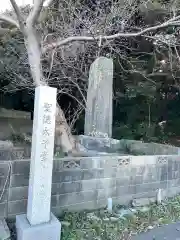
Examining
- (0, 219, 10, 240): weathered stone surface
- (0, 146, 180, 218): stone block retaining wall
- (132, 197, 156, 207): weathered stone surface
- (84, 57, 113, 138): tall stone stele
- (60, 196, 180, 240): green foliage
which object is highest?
(84, 57, 113, 138): tall stone stele

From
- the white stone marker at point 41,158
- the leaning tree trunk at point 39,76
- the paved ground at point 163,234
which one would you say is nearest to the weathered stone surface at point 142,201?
the paved ground at point 163,234

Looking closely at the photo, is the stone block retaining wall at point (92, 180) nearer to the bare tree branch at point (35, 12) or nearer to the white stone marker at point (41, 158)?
the white stone marker at point (41, 158)

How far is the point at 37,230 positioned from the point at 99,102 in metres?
3.95

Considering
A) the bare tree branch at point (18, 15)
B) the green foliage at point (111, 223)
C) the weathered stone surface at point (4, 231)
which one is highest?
the bare tree branch at point (18, 15)

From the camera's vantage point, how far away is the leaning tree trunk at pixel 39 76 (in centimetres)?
549

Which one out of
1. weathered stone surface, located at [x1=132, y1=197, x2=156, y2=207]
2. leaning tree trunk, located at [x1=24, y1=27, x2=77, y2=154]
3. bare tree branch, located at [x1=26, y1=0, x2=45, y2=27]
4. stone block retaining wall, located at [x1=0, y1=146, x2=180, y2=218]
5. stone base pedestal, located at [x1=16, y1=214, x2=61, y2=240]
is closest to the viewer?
stone base pedestal, located at [x1=16, y1=214, x2=61, y2=240]

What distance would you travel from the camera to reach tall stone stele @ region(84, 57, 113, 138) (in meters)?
6.42

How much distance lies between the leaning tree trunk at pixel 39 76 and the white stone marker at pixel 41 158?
89.5 inches

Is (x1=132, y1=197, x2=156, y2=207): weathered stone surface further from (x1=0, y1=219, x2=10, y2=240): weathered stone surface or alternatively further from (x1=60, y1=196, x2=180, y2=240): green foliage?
(x1=0, y1=219, x2=10, y2=240): weathered stone surface

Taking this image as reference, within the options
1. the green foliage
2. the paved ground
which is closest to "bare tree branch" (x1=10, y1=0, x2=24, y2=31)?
the green foliage

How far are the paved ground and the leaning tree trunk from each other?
245cm

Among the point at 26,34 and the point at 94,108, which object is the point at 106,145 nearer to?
the point at 94,108

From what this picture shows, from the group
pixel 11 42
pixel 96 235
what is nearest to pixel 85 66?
pixel 11 42

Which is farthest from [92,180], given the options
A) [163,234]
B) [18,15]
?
[18,15]
